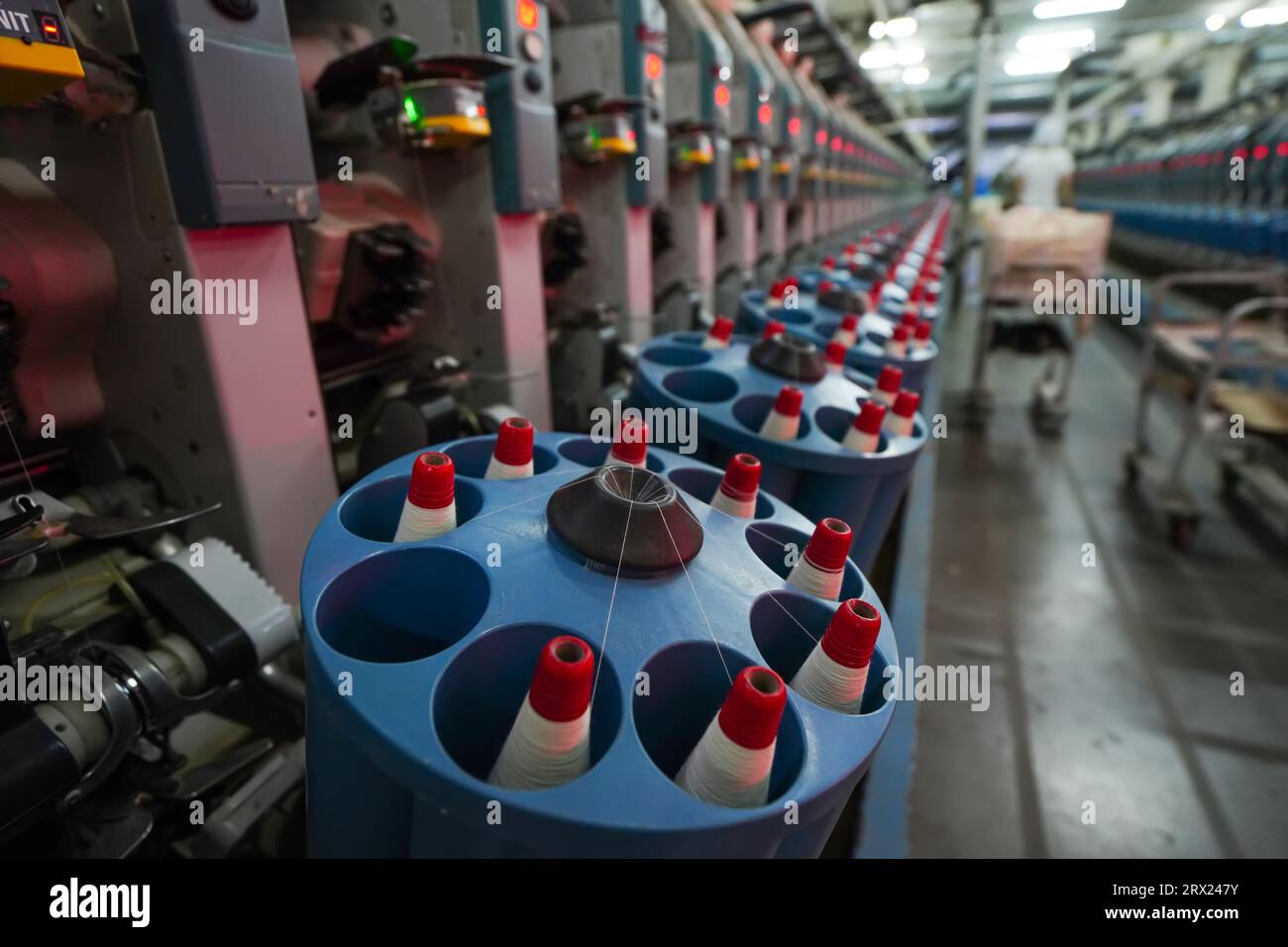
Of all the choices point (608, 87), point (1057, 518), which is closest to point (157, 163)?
point (608, 87)

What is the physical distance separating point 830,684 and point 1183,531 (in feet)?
9.95

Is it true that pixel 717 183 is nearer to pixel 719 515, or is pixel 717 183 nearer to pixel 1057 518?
pixel 1057 518

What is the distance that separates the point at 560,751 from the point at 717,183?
3243mm

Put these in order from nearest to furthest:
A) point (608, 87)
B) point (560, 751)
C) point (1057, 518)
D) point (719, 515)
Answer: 1. point (560, 751)
2. point (719, 515)
3. point (608, 87)
4. point (1057, 518)

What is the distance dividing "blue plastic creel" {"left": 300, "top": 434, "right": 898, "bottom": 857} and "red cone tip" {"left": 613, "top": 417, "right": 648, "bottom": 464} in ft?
0.37

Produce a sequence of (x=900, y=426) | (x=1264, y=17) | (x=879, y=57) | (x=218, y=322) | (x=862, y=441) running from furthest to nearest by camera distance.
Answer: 1. (x=879, y=57)
2. (x=1264, y=17)
3. (x=900, y=426)
4. (x=862, y=441)
5. (x=218, y=322)

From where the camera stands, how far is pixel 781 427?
49.0 inches

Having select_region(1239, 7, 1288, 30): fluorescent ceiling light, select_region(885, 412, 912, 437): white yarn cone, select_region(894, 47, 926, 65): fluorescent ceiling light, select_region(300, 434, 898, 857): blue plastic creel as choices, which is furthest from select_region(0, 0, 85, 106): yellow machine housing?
select_region(894, 47, 926, 65): fluorescent ceiling light

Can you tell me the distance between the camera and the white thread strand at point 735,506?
3.00ft

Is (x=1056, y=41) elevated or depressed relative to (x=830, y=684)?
elevated

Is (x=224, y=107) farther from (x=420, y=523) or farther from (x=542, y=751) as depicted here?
(x=542, y=751)

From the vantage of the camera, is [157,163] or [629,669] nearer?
[629,669]

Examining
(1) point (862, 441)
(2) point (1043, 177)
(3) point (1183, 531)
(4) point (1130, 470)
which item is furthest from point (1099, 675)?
(2) point (1043, 177)
